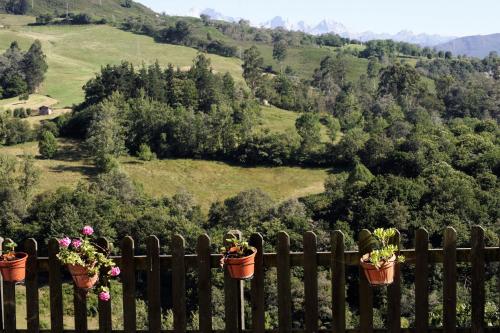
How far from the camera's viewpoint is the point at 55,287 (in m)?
5.43

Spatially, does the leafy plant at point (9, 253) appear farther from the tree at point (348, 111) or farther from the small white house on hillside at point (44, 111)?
the small white house on hillside at point (44, 111)

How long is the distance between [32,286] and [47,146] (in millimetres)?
53935

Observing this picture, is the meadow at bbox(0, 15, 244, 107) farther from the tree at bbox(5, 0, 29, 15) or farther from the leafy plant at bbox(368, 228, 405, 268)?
the leafy plant at bbox(368, 228, 405, 268)

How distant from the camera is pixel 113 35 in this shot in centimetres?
12294

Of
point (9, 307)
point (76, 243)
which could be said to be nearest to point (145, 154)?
point (9, 307)

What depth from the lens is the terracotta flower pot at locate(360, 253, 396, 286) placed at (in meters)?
4.86

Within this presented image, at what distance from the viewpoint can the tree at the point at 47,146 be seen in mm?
56469

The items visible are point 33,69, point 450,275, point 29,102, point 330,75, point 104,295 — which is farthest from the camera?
point 330,75

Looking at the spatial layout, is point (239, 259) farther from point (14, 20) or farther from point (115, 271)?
point (14, 20)

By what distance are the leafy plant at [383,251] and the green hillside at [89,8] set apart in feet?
499

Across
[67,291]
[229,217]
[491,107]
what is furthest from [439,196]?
[491,107]

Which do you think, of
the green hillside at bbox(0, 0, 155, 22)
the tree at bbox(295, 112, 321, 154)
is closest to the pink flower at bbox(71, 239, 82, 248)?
the tree at bbox(295, 112, 321, 154)

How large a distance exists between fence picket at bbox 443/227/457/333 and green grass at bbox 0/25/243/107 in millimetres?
84735

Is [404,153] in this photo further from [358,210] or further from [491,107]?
A: [491,107]
